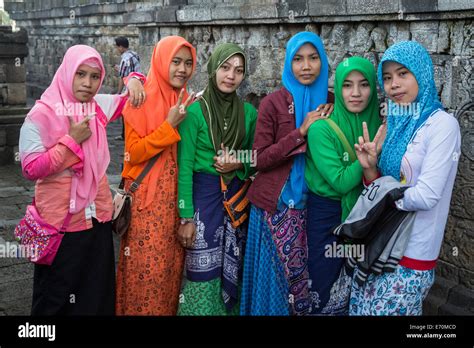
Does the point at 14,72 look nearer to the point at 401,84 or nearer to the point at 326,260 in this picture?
the point at 326,260

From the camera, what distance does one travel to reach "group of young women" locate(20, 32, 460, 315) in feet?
10.4

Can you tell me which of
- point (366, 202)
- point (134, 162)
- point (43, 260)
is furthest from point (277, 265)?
point (43, 260)

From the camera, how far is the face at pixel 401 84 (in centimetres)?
307

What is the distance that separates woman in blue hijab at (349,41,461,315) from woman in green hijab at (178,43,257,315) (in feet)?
3.17

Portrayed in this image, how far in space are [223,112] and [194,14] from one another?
3773mm

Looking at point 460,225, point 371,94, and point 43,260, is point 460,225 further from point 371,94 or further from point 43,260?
point 43,260

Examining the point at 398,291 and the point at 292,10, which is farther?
the point at 292,10

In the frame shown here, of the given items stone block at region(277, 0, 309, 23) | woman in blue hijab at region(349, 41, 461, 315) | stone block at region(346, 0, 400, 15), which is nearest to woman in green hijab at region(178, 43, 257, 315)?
woman in blue hijab at region(349, 41, 461, 315)

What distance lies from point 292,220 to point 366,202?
616 mm

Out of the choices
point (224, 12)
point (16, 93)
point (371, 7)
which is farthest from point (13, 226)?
point (371, 7)

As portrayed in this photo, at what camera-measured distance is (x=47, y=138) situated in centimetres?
337

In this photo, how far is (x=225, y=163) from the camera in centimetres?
372

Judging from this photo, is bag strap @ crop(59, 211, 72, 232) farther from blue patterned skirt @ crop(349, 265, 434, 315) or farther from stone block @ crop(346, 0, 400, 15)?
stone block @ crop(346, 0, 400, 15)

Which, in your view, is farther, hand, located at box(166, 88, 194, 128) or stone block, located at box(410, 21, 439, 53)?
stone block, located at box(410, 21, 439, 53)
